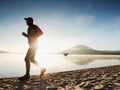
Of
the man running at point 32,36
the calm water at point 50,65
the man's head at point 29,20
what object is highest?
the man's head at point 29,20

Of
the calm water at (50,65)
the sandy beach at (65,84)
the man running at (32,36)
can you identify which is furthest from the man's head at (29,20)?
the calm water at (50,65)

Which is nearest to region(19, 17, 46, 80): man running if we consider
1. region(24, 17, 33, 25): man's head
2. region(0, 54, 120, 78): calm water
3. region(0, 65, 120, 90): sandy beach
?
region(24, 17, 33, 25): man's head

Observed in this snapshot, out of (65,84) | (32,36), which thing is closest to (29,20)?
(32,36)

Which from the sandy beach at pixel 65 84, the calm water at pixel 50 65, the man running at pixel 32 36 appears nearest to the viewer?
the sandy beach at pixel 65 84

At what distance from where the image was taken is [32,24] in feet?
28.0

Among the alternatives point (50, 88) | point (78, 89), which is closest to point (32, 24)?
point (50, 88)

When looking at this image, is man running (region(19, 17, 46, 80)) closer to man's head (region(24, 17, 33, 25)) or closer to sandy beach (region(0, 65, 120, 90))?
man's head (region(24, 17, 33, 25))

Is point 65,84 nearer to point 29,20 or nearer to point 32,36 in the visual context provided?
point 32,36

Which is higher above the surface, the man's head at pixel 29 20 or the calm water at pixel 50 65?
the man's head at pixel 29 20

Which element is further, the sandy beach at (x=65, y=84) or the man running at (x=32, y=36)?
the man running at (x=32, y=36)

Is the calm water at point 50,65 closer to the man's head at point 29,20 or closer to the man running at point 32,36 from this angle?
the man running at point 32,36

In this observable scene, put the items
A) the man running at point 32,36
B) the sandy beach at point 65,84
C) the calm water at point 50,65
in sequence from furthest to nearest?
the calm water at point 50,65 → the man running at point 32,36 → the sandy beach at point 65,84

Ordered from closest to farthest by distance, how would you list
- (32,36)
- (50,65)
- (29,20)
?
(32,36) → (29,20) → (50,65)

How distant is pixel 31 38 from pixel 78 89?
10.5 feet
